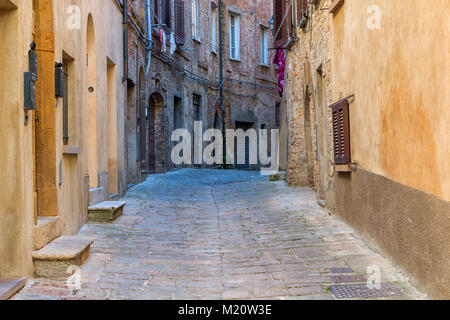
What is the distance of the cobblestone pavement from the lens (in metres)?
4.62

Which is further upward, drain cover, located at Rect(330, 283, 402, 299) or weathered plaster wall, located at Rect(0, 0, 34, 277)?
weathered plaster wall, located at Rect(0, 0, 34, 277)

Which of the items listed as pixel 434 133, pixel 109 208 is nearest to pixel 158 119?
pixel 109 208

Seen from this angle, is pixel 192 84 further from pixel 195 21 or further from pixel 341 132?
pixel 341 132

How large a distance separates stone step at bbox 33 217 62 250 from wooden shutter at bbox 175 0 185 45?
12890 mm

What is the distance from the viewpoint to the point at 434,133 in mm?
4008

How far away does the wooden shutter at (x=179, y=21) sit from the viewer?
18.0 m

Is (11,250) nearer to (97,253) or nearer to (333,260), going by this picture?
(97,253)

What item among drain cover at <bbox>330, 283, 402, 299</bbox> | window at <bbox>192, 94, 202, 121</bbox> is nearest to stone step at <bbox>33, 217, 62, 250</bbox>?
drain cover at <bbox>330, 283, 402, 299</bbox>

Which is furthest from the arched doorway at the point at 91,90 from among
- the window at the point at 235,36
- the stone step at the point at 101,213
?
the window at the point at 235,36

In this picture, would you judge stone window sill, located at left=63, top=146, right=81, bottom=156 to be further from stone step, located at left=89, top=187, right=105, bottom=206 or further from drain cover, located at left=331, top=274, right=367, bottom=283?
drain cover, located at left=331, top=274, right=367, bottom=283

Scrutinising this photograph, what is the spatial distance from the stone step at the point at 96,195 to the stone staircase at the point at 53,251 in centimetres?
246

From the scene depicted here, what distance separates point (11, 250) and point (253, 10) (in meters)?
22.1

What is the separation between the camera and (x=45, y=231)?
5250 millimetres

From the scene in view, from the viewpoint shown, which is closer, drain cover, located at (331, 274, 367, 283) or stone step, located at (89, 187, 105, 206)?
drain cover, located at (331, 274, 367, 283)
